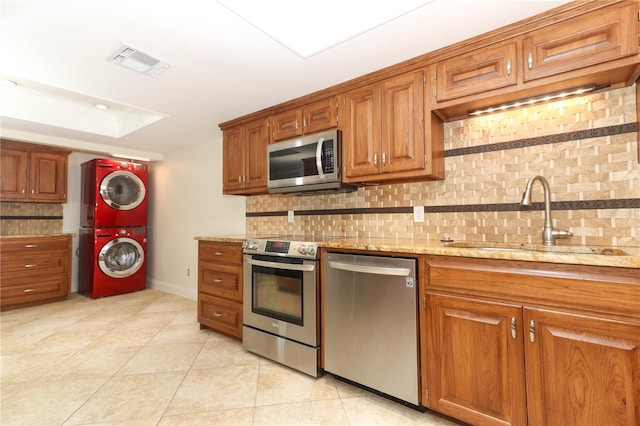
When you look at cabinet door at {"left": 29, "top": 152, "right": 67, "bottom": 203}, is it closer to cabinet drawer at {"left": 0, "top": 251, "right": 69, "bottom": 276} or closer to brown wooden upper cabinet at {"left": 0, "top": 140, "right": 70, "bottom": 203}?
brown wooden upper cabinet at {"left": 0, "top": 140, "right": 70, "bottom": 203}

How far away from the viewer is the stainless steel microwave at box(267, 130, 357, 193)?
2.40 m

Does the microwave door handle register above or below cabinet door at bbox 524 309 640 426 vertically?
above

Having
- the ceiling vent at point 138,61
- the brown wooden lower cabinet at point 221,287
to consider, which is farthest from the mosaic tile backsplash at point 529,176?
the ceiling vent at point 138,61

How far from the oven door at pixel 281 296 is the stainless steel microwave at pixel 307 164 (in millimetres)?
644

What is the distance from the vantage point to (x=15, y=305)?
12.6ft

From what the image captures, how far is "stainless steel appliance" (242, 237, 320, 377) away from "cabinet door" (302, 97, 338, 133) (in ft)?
3.09

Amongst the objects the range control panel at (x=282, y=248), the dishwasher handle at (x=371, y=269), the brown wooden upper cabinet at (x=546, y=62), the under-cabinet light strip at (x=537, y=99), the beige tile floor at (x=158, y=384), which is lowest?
the beige tile floor at (x=158, y=384)

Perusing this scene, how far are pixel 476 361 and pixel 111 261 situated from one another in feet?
15.9

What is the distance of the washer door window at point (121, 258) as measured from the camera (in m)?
4.42

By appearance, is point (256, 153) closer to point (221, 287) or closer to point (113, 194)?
point (221, 287)

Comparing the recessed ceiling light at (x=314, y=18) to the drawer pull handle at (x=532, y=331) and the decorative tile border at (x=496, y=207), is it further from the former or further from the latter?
the drawer pull handle at (x=532, y=331)

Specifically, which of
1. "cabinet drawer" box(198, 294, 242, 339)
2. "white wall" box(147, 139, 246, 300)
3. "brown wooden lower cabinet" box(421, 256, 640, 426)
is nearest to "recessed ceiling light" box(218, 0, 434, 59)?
"brown wooden lower cabinet" box(421, 256, 640, 426)

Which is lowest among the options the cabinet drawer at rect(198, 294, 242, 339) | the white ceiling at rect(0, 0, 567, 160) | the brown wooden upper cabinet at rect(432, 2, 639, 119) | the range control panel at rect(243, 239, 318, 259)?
the cabinet drawer at rect(198, 294, 242, 339)

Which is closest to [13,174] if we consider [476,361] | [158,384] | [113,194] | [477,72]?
[113,194]
